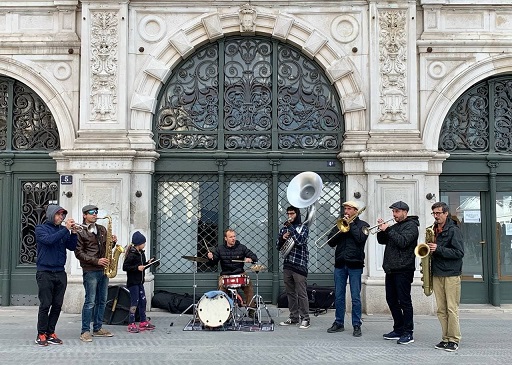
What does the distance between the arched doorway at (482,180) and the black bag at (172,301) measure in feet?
16.7

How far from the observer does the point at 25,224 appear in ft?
39.7

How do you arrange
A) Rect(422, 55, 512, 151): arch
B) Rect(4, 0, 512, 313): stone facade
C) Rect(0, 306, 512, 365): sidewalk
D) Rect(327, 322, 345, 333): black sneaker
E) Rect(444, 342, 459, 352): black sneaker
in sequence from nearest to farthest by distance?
1. Rect(0, 306, 512, 365): sidewalk
2. Rect(444, 342, 459, 352): black sneaker
3. Rect(327, 322, 345, 333): black sneaker
4. Rect(4, 0, 512, 313): stone facade
5. Rect(422, 55, 512, 151): arch

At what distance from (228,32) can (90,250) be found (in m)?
5.01

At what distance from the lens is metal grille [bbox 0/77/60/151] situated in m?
12.2

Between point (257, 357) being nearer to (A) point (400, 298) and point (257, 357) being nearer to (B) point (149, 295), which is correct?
(A) point (400, 298)

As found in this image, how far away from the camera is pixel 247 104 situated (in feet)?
39.5

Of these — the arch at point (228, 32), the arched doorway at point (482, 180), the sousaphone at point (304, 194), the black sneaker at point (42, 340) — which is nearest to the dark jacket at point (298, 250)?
the sousaphone at point (304, 194)

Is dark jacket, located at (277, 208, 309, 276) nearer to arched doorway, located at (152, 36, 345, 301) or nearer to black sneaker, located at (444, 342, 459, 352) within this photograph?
arched doorway, located at (152, 36, 345, 301)

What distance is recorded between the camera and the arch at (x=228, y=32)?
11.7m

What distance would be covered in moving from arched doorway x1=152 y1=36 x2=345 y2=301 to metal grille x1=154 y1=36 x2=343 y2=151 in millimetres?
19

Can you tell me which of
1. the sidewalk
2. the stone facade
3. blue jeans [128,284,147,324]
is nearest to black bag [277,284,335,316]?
the sidewalk

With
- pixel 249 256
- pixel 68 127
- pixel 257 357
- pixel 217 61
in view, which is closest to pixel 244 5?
pixel 217 61

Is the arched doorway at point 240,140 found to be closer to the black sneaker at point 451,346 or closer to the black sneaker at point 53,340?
the black sneaker at point 53,340

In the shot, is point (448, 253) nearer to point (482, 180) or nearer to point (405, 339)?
point (405, 339)
